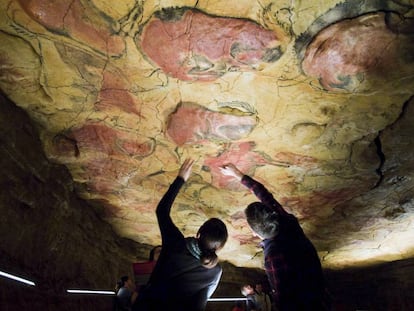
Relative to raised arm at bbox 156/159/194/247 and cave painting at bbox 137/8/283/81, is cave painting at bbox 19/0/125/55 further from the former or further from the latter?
raised arm at bbox 156/159/194/247

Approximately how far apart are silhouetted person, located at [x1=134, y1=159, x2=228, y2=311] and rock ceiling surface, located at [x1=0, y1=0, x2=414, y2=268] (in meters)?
0.88

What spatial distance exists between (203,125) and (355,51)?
102 centimetres

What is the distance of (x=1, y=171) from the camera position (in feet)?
7.02

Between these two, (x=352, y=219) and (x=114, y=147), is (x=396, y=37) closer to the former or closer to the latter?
(x=114, y=147)

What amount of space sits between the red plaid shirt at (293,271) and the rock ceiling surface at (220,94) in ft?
2.77

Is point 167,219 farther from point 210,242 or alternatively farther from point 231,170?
point 231,170

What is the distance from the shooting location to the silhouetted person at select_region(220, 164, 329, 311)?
147 centimetres

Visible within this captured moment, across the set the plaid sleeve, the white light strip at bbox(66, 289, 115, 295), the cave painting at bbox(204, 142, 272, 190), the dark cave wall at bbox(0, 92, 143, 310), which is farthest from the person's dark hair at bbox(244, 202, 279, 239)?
the white light strip at bbox(66, 289, 115, 295)

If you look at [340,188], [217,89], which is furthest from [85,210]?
[340,188]

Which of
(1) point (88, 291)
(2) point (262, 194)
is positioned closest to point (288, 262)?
(2) point (262, 194)

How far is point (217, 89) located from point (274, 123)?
50cm

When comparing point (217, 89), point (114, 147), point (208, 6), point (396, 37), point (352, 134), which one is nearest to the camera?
point (208, 6)

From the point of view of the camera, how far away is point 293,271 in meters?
1.50

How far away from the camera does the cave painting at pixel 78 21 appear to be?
1.56 metres
